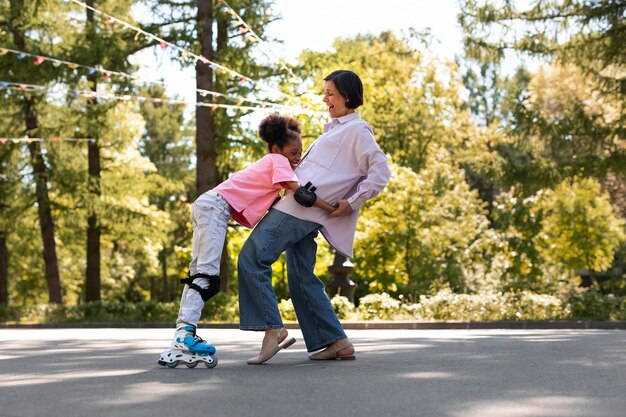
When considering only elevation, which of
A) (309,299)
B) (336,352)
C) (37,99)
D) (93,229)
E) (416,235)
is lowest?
(336,352)

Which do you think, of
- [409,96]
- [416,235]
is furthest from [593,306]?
[409,96]

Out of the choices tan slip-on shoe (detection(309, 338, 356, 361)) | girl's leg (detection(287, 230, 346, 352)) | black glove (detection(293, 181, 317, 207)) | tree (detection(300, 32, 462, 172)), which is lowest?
tan slip-on shoe (detection(309, 338, 356, 361))

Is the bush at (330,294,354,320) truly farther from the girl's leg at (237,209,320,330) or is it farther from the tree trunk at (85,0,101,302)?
the girl's leg at (237,209,320,330)

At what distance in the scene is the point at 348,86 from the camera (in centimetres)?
686

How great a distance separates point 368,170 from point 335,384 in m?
1.81

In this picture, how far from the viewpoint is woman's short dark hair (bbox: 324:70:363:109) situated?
6852 mm

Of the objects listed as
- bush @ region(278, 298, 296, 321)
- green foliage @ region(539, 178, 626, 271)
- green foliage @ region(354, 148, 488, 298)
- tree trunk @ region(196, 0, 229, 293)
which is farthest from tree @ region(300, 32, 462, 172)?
bush @ region(278, 298, 296, 321)

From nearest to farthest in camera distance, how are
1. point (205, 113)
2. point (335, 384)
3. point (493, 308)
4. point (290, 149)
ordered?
point (335, 384) → point (290, 149) → point (493, 308) → point (205, 113)

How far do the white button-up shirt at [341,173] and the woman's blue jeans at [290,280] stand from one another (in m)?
0.09

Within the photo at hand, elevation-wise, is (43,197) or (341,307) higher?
(43,197)

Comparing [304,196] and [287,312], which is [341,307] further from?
[304,196]

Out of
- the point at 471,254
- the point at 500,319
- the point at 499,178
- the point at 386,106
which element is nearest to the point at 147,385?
the point at 500,319

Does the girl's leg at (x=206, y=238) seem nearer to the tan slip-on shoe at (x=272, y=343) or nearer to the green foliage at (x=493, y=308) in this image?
the tan slip-on shoe at (x=272, y=343)

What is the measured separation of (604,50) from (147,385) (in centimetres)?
1811
